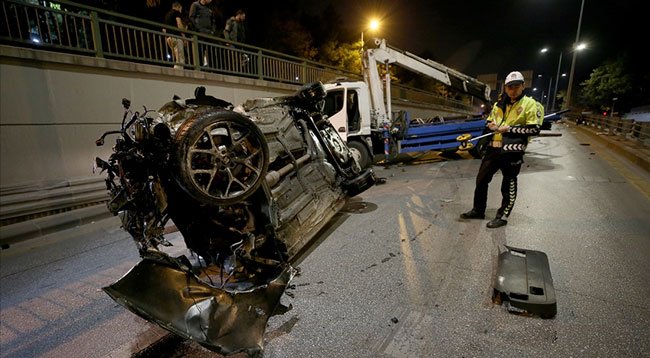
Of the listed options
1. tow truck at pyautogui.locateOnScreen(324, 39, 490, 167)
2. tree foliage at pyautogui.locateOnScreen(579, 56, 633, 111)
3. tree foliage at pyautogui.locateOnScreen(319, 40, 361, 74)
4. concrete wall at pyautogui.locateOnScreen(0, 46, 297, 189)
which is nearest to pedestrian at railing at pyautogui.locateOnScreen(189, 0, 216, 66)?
concrete wall at pyautogui.locateOnScreen(0, 46, 297, 189)

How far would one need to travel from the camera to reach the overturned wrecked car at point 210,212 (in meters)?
2.09

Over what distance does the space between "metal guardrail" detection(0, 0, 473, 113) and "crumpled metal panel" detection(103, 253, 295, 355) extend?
18.3 feet

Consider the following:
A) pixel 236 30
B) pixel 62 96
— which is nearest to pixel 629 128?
pixel 236 30

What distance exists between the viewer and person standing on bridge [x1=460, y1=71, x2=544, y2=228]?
3895 mm

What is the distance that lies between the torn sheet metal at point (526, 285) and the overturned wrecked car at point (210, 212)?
1771 mm

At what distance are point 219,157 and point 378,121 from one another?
709cm

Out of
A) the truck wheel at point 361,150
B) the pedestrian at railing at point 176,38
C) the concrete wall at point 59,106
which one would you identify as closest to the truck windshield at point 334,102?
the truck wheel at point 361,150

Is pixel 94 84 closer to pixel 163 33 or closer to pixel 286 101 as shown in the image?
pixel 163 33

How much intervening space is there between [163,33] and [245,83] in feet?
7.85

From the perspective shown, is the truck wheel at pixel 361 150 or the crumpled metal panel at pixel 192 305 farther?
the truck wheel at pixel 361 150

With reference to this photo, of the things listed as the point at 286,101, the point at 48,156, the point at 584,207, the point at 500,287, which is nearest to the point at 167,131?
the point at 286,101

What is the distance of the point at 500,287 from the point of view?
102 inches

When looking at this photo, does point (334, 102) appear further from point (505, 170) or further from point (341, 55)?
point (341, 55)

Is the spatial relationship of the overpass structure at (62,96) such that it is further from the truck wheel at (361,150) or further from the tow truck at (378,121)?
the truck wheel at (361,150)
